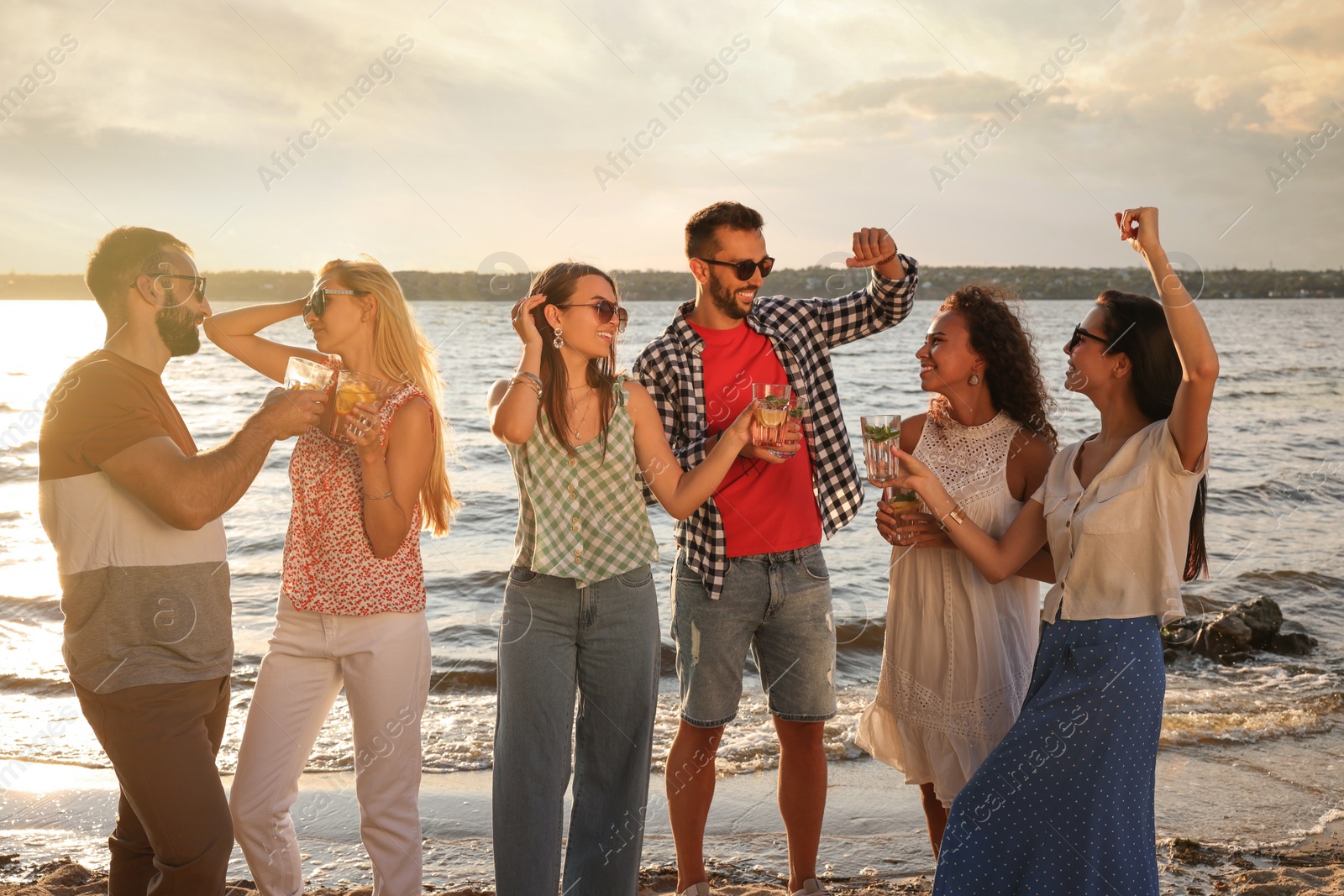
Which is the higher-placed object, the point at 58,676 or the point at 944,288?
the point at 944,288

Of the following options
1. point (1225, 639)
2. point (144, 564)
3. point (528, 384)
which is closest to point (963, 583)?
point (528, 384)

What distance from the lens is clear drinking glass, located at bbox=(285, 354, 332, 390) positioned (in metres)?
3.12

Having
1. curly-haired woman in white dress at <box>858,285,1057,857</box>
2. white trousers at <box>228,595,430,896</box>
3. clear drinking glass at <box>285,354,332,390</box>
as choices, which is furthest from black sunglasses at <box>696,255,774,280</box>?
white trousers at <box>228,595,430,896</box>

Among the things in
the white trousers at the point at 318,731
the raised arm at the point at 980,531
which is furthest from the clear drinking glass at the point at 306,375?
the raised arm at the point at 980,531

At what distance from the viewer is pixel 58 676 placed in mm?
7703

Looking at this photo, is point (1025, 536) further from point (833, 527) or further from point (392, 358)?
point (392, 358)

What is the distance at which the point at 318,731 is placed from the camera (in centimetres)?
319

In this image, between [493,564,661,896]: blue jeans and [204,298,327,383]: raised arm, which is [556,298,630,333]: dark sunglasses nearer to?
[493,564,661,896]: blue jeans

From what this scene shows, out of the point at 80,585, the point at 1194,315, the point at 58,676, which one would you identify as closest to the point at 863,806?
the point at 1194,315

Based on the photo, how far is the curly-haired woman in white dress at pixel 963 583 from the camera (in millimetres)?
3562

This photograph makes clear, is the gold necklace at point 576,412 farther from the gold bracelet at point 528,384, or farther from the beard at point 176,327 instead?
the beard at point 176,327

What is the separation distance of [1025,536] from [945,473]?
0.42 meters

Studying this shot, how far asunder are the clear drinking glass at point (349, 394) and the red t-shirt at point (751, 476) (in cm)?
143

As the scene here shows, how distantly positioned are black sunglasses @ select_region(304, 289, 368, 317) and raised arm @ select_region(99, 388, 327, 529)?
16.8 inches
